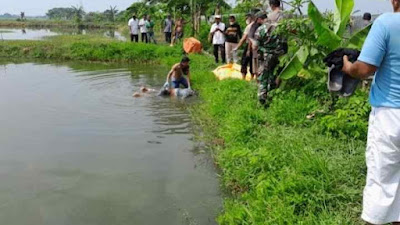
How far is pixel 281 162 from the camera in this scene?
15.5 ft

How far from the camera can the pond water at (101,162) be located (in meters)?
4.57

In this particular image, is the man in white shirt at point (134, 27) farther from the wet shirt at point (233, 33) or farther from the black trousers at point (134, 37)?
the wet shirt at point (233, 33)

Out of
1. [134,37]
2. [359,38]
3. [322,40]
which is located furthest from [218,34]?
[134,37]

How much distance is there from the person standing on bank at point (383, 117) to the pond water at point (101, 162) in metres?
1.97

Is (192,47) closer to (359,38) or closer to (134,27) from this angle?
(134,27)

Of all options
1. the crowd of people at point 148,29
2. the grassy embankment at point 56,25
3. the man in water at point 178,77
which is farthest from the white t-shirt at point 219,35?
the grassy embankment at point 56,25

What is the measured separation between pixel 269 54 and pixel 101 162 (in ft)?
11.1

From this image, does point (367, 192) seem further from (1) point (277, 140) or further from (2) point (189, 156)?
(2) point (189, 156)

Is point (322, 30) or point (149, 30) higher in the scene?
point (149, 30)

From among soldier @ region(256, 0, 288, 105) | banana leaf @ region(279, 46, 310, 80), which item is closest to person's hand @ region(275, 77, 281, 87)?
soldier @ region(256, 0, 288, 105)

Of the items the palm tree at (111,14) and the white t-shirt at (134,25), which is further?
the palm tree at (111,14)

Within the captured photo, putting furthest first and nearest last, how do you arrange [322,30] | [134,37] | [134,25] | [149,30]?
[134,37] < [149,30] < [134,25] < [322,30]

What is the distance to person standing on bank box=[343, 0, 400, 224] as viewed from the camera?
2621 millimetres

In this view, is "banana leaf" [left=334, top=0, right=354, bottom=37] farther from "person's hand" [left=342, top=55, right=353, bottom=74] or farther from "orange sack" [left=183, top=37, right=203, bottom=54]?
"orange sack" [left=183, top=37, right=203, bottom=54]
